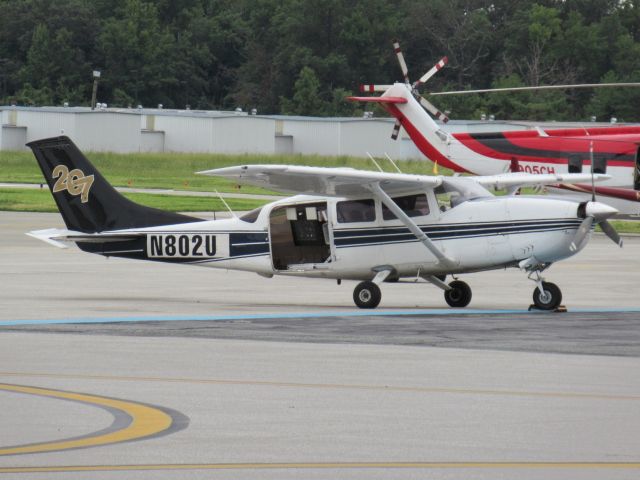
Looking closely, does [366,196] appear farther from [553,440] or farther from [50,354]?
[553,440]

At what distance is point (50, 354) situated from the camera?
505 inches

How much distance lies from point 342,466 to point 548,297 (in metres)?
10.5

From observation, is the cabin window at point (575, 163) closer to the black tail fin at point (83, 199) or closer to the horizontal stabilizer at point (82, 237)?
the black tail fin at point (83, 199)

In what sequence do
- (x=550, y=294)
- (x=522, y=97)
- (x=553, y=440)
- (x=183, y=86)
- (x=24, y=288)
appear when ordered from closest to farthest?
(x=553, y=440)
(x=550, y=294)
(x=24, y=288)
(x=522, y=97)
(x=183, y=86)

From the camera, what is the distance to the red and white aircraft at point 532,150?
32188mm

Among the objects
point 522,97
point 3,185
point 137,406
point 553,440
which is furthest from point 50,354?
point 522,97

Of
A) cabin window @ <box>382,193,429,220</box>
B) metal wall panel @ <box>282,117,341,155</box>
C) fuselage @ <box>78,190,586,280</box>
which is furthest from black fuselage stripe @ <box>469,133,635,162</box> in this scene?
metal wall panel @ <box>282,117,341,155</box>

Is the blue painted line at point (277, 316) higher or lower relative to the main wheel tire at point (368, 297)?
lower

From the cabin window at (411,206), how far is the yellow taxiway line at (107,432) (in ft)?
29.3

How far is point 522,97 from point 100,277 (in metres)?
80.0

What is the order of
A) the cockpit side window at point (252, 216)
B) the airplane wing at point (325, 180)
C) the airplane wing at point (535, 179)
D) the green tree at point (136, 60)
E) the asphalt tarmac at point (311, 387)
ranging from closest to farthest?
1. the asphalt tarmac at point (311, 387)
2. the airplane wing at point (325, 180)
3. the cockpit side window at point (252, 216)
4. the airplane wing at point (535, 179)
5. the green tree at point (136, 60)

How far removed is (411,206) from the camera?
19.0 meters

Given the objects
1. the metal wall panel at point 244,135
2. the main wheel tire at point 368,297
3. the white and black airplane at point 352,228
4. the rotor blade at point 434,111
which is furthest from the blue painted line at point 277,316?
the metal wall panel at point 244,135

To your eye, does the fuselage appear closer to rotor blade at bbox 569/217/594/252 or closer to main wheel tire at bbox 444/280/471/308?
rotor blade at bbox 569/217/594/252
